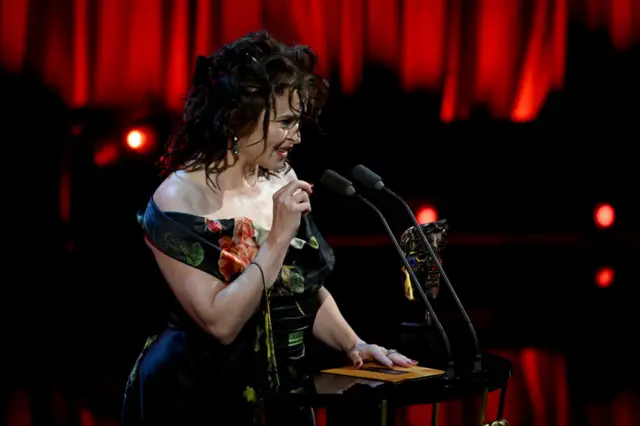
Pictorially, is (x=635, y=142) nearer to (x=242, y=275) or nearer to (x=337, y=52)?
(x=337, y=52)

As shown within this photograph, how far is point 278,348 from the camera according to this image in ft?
5.74

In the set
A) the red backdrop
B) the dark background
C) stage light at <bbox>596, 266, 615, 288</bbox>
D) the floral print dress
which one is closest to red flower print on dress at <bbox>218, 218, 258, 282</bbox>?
the floral print dress

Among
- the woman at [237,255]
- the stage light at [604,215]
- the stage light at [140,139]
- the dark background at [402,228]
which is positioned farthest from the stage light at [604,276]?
the woman at [237,255]

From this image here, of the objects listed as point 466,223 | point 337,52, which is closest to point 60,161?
point 337,52

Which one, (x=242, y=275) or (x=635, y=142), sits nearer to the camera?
(x=242, y=275)

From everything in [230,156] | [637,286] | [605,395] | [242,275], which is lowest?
[605,395]

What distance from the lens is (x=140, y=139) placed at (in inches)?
113

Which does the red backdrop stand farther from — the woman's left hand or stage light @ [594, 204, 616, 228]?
the woman's left hand

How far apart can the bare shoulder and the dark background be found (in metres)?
0.60

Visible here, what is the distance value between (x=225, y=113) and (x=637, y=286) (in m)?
2.56

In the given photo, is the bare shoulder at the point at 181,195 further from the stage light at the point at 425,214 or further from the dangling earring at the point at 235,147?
the stage light at the point at 425,214

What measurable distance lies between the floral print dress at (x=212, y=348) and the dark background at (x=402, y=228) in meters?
0.42

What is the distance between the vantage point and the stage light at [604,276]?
3682 mm

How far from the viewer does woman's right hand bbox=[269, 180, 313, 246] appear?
1669 mm
